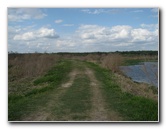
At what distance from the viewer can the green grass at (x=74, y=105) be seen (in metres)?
6.76

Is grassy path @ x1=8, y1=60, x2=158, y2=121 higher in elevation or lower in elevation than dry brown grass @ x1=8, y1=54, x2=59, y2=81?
lower

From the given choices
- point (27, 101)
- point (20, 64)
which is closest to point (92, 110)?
point (27, 101)

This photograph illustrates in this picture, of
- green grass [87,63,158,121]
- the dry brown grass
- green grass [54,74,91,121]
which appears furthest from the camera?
the dry brown grass

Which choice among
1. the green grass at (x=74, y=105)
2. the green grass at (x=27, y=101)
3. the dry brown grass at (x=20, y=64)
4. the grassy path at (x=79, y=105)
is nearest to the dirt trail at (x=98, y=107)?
the grassy path at (x=79, y=105)

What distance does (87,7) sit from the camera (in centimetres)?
689

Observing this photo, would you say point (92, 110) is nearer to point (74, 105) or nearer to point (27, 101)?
point (74, 105)

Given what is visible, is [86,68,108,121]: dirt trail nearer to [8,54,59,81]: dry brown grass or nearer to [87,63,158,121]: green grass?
[87,63,158,121]: green grass

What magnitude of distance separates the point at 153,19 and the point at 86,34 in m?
1.37

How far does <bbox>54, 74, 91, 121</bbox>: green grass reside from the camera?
6.76 meters

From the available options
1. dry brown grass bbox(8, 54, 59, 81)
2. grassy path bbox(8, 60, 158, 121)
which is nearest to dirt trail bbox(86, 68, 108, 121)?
grassy path bbox(8, 60, 158, 121)

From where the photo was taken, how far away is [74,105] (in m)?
7.49

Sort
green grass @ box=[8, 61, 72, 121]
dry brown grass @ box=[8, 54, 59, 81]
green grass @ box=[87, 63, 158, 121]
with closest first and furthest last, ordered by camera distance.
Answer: green grass @ box=[87, 63, 158, 121] < green grass @ box=[8, 61, 72, 121] < dry brown grass @ box=[8, 54, 59, 81]
